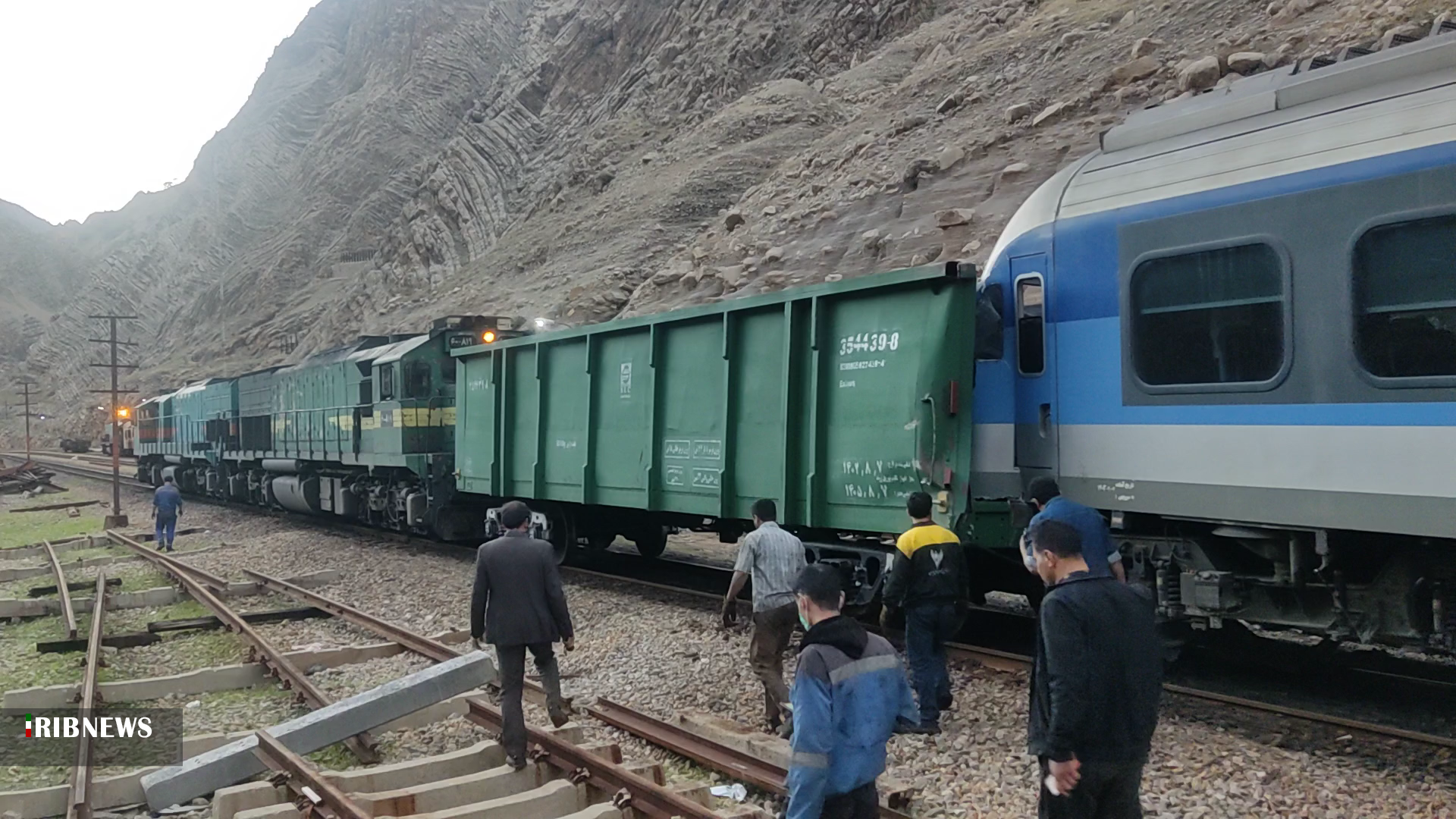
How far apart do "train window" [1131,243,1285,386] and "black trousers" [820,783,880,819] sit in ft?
13.7

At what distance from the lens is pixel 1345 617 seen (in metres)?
6.32

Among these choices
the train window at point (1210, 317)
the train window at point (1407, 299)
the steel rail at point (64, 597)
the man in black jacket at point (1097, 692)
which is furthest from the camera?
the steel rail at point (64, 597)

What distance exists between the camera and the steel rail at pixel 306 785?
205 inches

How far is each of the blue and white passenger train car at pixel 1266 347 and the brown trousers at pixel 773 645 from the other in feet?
7.53

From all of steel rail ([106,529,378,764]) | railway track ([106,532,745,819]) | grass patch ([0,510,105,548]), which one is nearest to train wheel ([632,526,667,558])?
steel rail ([106,529,378,764])

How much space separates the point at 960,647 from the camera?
854 centimetres

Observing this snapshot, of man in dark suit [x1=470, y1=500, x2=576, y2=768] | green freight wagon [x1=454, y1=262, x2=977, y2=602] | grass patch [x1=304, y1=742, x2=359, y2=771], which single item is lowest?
grass patch [x1=304, y1=742, x2=359, y2=771]

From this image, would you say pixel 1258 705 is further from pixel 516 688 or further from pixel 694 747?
pixel 516 688

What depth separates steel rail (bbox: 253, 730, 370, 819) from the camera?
5.21 meters

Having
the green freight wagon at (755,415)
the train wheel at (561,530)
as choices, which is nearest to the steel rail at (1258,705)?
the green freight wagon at (755,415)

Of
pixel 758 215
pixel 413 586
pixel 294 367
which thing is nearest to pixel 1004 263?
pixel 413 586

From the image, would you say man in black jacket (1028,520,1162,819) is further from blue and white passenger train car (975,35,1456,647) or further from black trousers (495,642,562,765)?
black trousers (495,642,562,765)

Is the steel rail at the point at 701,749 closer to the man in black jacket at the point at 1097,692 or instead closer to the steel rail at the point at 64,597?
the man in black jacket at the point at 1097,692

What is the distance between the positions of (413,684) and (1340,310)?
6.28m
